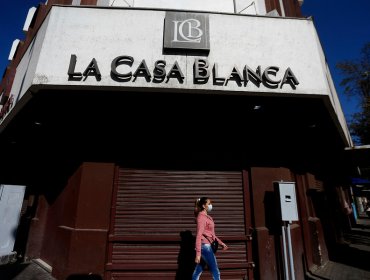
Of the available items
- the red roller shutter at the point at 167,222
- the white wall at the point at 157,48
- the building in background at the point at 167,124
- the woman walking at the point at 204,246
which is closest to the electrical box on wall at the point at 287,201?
the building in background at the point at 167,124

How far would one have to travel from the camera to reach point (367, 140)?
896 inches

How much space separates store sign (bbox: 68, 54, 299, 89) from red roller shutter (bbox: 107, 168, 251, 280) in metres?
2.35

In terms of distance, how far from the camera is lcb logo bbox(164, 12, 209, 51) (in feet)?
16.6

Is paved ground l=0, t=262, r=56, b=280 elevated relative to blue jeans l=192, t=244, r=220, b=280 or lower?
lower

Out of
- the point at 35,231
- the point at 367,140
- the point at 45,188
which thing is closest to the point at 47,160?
the point at 45,188

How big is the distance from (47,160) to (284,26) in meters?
7.63

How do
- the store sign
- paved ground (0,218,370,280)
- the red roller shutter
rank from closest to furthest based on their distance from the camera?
the store sign < the red roller shutter < paved ground (0,218,370,280)

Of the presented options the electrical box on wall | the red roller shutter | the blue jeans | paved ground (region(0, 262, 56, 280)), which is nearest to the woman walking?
the blue jeans

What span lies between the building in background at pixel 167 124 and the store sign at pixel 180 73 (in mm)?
24

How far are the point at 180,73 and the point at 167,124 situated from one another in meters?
1.65

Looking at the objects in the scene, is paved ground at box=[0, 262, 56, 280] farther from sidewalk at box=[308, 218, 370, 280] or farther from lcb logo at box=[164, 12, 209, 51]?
sidewalk at box=[308, 218, 370, 280]

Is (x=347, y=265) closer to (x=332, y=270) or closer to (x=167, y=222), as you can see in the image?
(x=332, y=270)

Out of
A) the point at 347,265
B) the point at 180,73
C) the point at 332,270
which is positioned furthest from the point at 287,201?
the point at 347,265

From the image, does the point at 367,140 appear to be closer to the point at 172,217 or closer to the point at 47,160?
the point at 172,217
